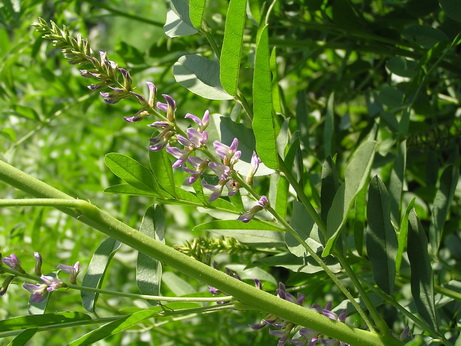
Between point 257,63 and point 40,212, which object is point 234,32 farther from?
point 40,212

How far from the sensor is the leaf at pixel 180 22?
575 mm

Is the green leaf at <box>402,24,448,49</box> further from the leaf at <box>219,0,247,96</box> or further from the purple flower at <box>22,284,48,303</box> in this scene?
the purple flower at <box>22,284,48,303</box>

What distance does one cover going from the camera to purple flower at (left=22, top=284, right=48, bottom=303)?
52 centimetres

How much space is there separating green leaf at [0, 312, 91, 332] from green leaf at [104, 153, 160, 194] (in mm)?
130

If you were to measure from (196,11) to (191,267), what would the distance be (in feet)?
0.73

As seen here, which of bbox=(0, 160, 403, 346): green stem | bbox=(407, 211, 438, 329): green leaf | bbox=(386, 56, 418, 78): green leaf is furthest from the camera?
bbox=(386, 56, 418, 78): green leaf

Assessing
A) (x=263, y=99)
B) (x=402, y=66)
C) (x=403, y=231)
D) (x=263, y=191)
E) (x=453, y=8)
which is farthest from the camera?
(x=263, y=191)

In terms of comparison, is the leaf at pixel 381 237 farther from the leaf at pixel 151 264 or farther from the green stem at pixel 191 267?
the leaf at pixel 151 264

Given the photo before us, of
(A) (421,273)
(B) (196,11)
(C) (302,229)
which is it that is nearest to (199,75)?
(B) (196,11)

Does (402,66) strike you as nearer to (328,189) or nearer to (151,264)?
(328,189)

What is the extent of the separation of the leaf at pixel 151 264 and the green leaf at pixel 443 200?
30 centimetres

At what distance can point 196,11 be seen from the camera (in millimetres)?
522

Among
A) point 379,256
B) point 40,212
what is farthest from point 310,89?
point 379,256

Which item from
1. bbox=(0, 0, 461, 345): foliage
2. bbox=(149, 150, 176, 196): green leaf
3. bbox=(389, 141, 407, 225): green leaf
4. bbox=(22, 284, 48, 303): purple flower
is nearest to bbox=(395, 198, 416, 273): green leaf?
bbox=(0, 0, 461, 345): foliage
